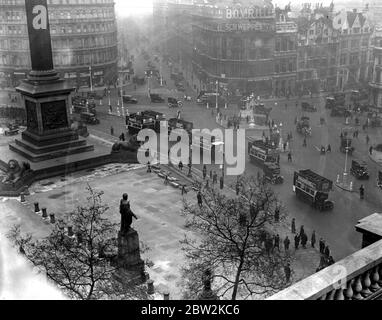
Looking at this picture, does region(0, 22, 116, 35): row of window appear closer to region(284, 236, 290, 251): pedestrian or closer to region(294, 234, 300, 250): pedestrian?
region(294, 234, 300, 250): pedestrian

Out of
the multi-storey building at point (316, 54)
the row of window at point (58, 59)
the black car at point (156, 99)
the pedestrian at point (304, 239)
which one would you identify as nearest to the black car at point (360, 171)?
the pedestrian at point (304, 239)

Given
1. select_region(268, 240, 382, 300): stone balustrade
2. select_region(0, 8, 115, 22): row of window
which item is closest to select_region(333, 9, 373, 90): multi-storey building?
select_region(0, 8, 115, 22): row of window

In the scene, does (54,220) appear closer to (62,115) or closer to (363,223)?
(62,115)

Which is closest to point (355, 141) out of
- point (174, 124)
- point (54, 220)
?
point (174, 124)

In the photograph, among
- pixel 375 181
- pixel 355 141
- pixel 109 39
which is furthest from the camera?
pixel 109 39

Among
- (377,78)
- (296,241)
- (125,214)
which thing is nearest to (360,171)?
(296,241)

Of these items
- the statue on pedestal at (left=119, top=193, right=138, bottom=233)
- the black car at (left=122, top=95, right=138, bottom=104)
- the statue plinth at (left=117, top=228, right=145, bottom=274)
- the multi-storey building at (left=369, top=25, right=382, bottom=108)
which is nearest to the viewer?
the statue on pedestal at (left=119, top=193, right=138, bottom=233)

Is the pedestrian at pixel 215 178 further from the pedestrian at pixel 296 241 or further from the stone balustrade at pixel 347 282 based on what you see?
the stone balustrade at pixel 347 282
